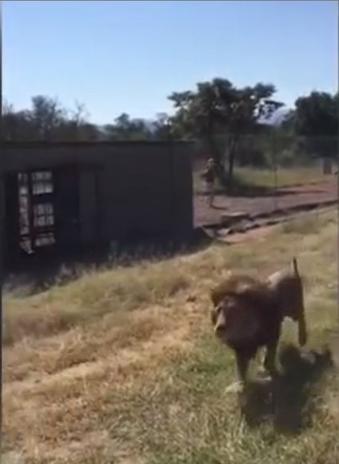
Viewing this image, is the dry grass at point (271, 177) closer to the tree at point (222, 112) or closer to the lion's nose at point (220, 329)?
the tree at point (222, 112)

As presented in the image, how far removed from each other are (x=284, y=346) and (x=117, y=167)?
319 inches

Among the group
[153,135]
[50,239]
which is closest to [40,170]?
[50,239]

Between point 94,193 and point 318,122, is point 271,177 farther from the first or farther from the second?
point 318,122

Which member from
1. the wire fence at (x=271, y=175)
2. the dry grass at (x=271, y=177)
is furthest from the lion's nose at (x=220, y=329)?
the dry grass at (x=271, y=177)

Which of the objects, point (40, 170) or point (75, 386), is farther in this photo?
point (40, 170)

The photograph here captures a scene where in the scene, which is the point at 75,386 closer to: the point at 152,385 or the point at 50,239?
the point at 152,385

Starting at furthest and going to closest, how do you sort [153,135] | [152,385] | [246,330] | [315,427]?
[153,135], [152,385], [246,330], [315,427]

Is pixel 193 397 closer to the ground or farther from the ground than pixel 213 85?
closer to the ground

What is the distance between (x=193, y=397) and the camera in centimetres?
454

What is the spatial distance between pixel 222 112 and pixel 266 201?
202 inches

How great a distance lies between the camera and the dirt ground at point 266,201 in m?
12.2

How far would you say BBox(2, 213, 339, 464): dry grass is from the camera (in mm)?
3932

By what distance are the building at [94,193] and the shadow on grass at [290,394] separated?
206 inches

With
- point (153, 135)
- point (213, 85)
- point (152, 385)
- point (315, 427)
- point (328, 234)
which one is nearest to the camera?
point (315, 427)
